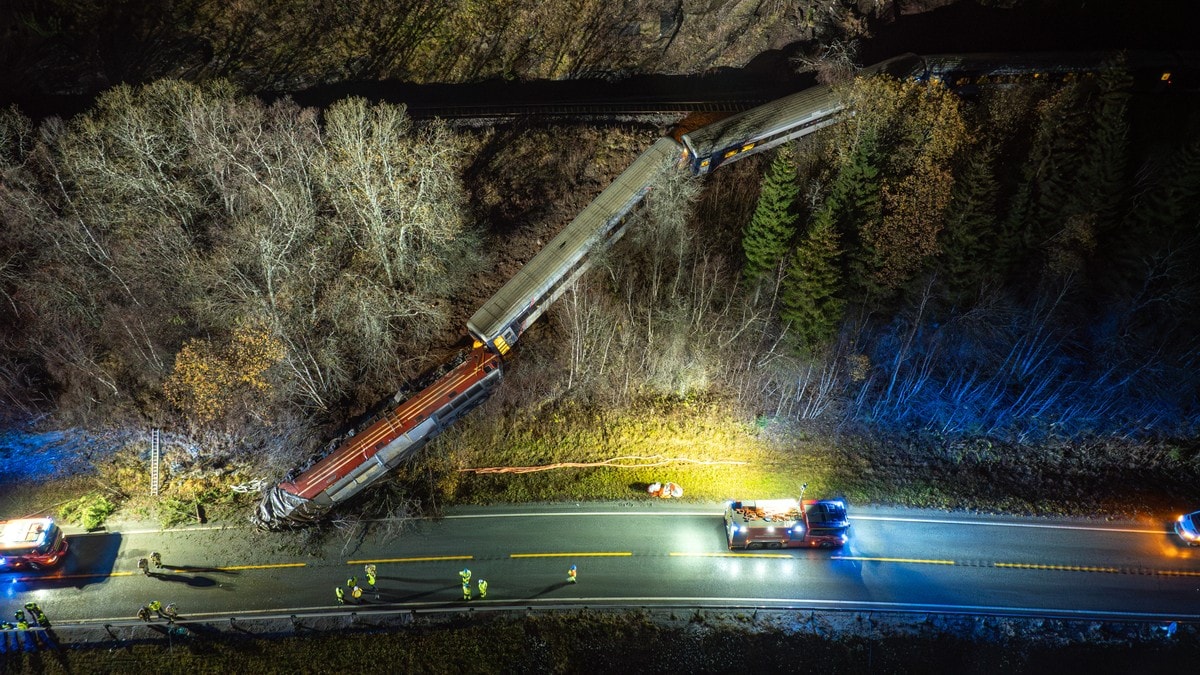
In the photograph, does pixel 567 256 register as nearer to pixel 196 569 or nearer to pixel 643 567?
pixel 643 567

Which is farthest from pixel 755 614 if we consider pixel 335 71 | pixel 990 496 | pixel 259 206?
pixel 335 71

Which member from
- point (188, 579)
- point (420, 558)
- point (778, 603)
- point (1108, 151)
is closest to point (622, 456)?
point (778, 603)

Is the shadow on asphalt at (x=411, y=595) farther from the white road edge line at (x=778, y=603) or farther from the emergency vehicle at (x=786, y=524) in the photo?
the emergency vehicle at (x=786, y=524)

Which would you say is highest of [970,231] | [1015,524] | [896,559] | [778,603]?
[970,231]

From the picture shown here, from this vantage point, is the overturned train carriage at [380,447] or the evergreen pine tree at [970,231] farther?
the overturned train carriage at [380,447]

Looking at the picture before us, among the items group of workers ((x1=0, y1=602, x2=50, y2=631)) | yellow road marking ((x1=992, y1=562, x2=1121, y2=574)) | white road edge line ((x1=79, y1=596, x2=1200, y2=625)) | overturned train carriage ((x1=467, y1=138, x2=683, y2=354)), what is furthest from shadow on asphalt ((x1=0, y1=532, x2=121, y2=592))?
yellow road marking ((x1=992, y1=562, x2=1121, y2=574))

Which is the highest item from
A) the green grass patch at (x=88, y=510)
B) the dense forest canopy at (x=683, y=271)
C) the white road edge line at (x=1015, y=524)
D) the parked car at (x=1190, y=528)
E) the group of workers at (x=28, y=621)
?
the dense forest canopy at (x=683, y=271)

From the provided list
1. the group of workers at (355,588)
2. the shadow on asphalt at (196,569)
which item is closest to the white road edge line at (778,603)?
the group of workers at (355,588)
